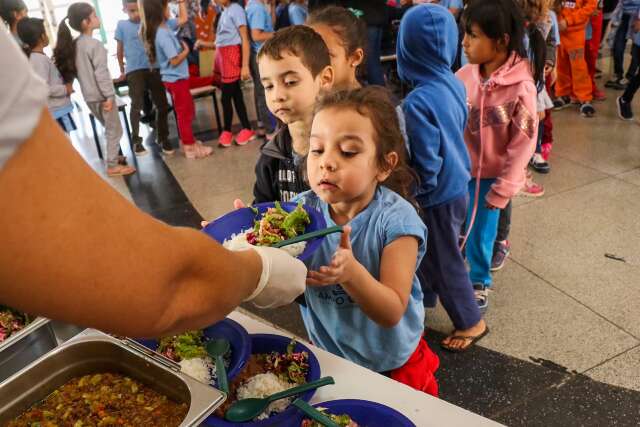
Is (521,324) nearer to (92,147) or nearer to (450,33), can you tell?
(450,33)

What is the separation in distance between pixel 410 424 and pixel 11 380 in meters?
0.82

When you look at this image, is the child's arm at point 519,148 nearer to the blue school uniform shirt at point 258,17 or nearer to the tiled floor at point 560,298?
the tiled floor at point 560,298

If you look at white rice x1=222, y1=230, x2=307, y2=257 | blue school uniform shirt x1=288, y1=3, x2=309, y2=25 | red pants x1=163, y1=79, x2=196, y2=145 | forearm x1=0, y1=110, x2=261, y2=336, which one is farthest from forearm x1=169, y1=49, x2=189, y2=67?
forearm x1=0, y1=110, x2=261, y2=336

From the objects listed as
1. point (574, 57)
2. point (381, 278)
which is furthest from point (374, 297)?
point (574, 57)

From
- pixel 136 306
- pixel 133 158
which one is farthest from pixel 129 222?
pixel 133 158

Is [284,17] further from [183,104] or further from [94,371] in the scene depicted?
[94,371]

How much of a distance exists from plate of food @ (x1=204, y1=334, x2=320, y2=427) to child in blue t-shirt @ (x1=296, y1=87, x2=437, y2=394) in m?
0.21

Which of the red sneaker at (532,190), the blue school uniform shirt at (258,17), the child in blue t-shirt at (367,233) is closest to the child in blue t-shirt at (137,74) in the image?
the blue school uniform shirt at (258,17)

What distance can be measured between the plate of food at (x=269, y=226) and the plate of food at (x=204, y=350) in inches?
8.1

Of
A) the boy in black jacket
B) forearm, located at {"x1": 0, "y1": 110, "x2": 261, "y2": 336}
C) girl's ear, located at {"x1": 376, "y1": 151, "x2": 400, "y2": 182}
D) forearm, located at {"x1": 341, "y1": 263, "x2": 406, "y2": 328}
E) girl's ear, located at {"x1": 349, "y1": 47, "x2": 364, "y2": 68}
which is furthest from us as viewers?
girl's ear, located at {"x1": 349, "y1": 47, "x2": 364, "y2": 68}

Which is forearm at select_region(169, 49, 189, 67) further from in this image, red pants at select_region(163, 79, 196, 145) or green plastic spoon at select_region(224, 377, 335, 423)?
green plastic spoon at select_region(224, 377, 335, 423)

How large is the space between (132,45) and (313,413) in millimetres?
4805

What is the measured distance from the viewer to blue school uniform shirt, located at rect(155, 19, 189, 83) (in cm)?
471

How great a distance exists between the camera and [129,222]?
596 millimetres
